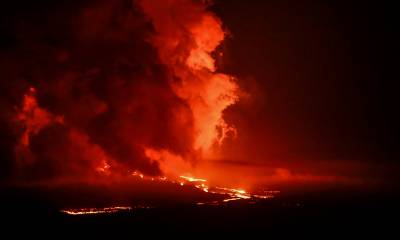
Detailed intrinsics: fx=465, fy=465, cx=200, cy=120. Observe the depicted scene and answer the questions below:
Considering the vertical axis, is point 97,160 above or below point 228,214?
above

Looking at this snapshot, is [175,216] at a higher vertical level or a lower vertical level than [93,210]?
lower

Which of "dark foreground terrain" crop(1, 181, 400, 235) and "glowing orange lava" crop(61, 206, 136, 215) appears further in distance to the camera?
"glowing orange lava" crop(61, 206, 136, 215)

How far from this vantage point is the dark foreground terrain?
24938 millimetres

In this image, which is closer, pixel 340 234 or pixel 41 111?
pixel 340 234

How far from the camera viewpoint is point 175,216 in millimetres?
28047

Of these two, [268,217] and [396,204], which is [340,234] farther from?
[396,204]

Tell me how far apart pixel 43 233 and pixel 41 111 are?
12.7 meters

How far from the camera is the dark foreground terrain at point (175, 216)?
81.8 ft

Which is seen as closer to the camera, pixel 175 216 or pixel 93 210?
pixel 175 216

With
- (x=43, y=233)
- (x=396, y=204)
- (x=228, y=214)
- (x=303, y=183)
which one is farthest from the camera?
(x=303, y=183)

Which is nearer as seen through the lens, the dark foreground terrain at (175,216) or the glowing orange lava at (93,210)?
the dark foreground terrain at (175,216)

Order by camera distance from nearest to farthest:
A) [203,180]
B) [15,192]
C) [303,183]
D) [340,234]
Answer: [340,234], [15,192], [203,180], [303,183]

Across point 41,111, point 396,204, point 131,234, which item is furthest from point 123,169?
point 396,204

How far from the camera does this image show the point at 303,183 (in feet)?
176
